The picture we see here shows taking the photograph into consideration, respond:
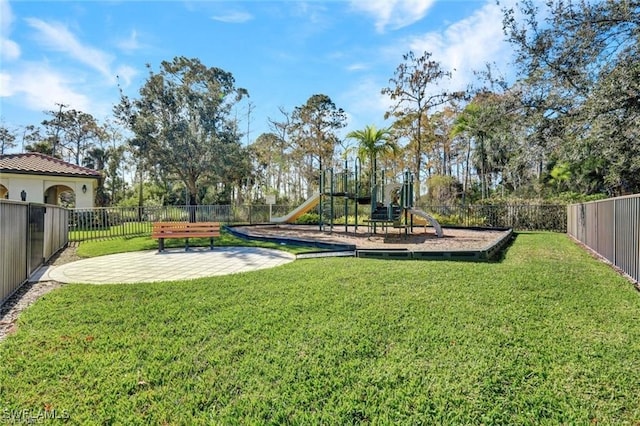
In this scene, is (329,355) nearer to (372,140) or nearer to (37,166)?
(372,140)

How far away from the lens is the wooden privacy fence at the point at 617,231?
550 cm

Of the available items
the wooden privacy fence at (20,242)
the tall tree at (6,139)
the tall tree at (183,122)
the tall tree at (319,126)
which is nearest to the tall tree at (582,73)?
the wooden privacy fence at (20,242)

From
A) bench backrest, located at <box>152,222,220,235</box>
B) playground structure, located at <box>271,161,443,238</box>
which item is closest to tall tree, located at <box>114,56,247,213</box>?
playground structure, located at <box>271,161,443,238</box>

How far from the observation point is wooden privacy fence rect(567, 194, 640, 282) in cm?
550

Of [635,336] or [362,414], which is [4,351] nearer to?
[362,414]

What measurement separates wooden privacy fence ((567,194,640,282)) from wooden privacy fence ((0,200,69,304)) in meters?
9.04

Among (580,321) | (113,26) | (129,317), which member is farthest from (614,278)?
(113,26)

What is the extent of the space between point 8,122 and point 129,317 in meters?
45.3

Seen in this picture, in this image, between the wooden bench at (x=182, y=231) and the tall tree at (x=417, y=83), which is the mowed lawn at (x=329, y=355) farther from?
the tall tree at (x=417, y=83)

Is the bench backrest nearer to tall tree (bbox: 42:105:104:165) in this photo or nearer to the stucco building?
the stucco building

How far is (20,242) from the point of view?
5043mm

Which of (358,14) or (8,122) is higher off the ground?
(8,122)

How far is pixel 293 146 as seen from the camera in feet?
103

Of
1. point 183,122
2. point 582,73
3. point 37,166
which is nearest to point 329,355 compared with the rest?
point 582,73
